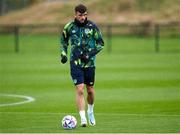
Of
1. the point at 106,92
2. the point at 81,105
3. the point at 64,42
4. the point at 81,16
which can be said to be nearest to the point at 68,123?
the point at 81,105

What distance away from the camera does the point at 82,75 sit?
1520cm

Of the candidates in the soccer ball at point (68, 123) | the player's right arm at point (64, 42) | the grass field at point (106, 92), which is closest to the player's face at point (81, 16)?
the player's right arm at point (64, 42)

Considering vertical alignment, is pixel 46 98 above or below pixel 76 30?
below

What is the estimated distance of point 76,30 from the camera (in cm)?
1519

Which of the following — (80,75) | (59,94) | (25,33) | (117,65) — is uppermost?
(80,75)

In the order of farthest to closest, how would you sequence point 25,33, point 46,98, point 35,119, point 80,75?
point 25,33 → point 46,98 → point 35,119 → point 80,75

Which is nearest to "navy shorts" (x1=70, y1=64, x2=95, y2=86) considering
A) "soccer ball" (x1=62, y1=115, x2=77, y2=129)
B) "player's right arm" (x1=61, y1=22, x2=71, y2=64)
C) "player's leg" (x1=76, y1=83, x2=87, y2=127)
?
"player's leg" (x1=76, y1=83, x2=87, y2=127)

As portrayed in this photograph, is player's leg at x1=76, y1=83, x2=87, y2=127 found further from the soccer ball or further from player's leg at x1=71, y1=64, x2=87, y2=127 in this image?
the soccer ball

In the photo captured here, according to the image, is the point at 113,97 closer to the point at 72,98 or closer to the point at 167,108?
the point at 72,98

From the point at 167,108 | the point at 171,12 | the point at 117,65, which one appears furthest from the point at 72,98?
the point at 171,12

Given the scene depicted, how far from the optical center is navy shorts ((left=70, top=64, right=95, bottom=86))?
15.1m

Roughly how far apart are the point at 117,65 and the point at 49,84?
27.4 ft

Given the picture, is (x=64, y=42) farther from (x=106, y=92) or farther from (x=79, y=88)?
(x=106, y=92)

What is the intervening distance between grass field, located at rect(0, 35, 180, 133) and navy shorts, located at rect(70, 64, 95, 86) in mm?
882
